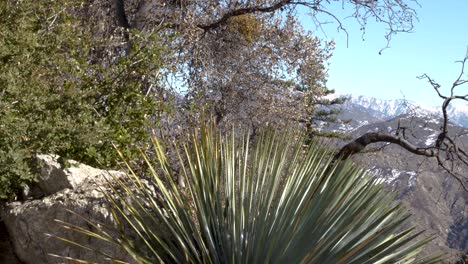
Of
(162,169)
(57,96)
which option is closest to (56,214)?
(162,169)

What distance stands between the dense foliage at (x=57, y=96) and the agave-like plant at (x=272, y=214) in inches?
56.9

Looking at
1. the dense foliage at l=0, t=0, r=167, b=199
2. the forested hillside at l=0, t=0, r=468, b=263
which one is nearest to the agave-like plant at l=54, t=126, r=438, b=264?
the forested hillside at l=0, t=0, r=468, b=263

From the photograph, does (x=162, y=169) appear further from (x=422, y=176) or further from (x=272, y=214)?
(x=422, y=176)

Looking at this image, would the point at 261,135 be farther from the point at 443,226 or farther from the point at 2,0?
the point at 443,226

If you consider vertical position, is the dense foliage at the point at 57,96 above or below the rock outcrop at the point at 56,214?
above

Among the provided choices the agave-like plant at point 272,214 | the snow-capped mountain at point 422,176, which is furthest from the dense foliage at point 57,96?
the snow-capped mountain at point 422,176

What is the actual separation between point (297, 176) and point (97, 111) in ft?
10.6

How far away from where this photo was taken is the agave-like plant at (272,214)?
319 centimetres

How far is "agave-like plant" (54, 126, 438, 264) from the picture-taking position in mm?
3191

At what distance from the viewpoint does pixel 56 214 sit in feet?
14.6

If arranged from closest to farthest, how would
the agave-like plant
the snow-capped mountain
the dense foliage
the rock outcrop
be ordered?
the agave-like plant → the rock outcrop → the snow-capped mountain → the dense foliage

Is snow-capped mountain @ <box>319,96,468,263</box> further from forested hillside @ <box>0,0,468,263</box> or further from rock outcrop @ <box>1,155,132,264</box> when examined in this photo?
rock outcrop @ <box>1,155,132,264</box>

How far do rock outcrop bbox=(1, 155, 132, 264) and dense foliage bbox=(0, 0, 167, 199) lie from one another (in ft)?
0.57

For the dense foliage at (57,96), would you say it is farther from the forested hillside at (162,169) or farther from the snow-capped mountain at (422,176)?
the snow-capped mountain at (422,176)
